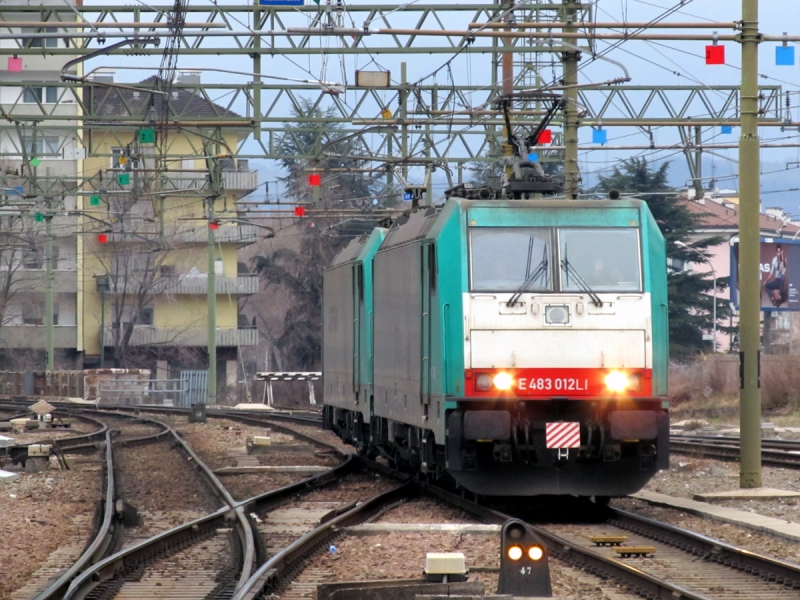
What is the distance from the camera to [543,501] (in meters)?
15.0

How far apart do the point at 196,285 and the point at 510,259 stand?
59.8 m

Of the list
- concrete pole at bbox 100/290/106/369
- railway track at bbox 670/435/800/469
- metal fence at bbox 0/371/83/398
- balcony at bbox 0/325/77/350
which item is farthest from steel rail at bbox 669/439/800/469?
balcony at bbox 0/325/77/350

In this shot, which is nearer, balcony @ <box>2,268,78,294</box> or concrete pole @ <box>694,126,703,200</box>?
concrete pole @ <box>694,126,703,200</box>

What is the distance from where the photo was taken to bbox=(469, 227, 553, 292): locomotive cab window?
1343 cm

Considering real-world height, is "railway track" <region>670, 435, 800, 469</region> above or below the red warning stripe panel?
below

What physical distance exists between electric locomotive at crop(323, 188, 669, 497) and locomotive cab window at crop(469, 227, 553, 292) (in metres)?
0.01

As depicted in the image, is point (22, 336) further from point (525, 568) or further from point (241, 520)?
point (525, 568)

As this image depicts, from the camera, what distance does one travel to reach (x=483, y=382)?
13.1 metres

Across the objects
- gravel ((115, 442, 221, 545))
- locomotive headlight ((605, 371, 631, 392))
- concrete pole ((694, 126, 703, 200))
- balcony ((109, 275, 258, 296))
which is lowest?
gravel ((115, 442, 221, 545))

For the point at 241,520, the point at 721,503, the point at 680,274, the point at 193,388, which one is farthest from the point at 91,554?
the point at 680,274

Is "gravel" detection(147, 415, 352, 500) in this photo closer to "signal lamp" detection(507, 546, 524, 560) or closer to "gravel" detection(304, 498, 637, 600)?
"gravel" detection(304, 498, 637, 600)

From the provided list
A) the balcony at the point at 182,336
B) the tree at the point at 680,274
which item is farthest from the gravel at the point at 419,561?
the balcony at the point at 182,336

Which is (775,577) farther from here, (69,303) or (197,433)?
(69,303)

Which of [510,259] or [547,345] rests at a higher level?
[510,259]
